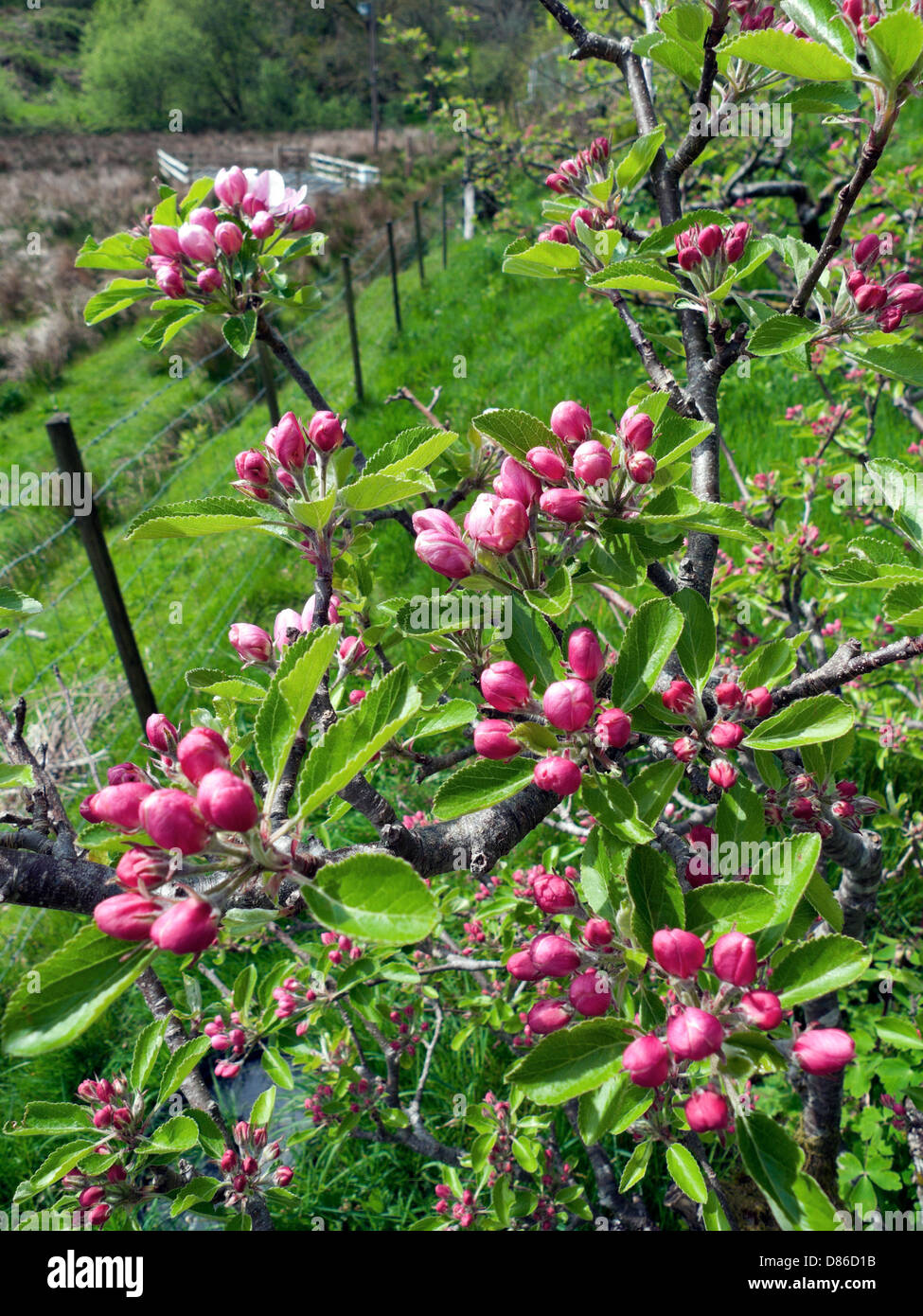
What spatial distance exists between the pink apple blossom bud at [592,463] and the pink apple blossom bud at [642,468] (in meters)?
0.03

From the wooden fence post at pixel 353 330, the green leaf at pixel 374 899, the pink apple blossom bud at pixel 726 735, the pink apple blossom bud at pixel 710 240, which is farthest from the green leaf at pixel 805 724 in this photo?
the wooden fence post at pixel 353 330

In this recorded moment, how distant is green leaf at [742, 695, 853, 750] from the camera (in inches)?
32.8

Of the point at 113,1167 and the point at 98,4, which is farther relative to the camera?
the point at 98,4

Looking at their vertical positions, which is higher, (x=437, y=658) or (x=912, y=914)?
(x=437, y=658)

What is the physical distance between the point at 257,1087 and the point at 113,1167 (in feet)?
4.90

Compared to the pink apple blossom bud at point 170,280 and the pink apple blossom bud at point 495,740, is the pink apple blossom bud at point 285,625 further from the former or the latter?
the pink apple blossom bud at point 170,280

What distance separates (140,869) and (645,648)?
0.56 metres

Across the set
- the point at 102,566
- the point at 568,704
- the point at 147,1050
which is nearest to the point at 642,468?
the point at 568,704

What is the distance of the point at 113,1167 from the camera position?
1229 millimetres

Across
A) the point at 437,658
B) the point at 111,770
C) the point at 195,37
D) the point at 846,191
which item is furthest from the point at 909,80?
the point at 195,37

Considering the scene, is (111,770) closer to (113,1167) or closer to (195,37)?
(113,1167)

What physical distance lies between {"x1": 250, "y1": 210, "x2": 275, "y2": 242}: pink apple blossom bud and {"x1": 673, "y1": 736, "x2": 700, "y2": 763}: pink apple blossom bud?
1.06 meters

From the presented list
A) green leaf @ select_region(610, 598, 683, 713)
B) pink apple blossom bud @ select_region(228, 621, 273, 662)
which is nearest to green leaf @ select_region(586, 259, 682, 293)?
green leaf @ select_region(610, 598, 683, 713)

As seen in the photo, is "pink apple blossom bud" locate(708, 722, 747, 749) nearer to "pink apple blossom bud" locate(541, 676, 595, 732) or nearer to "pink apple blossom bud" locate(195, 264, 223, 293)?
"pink apple blossom bud" locate(541, 676, 595, 732)
